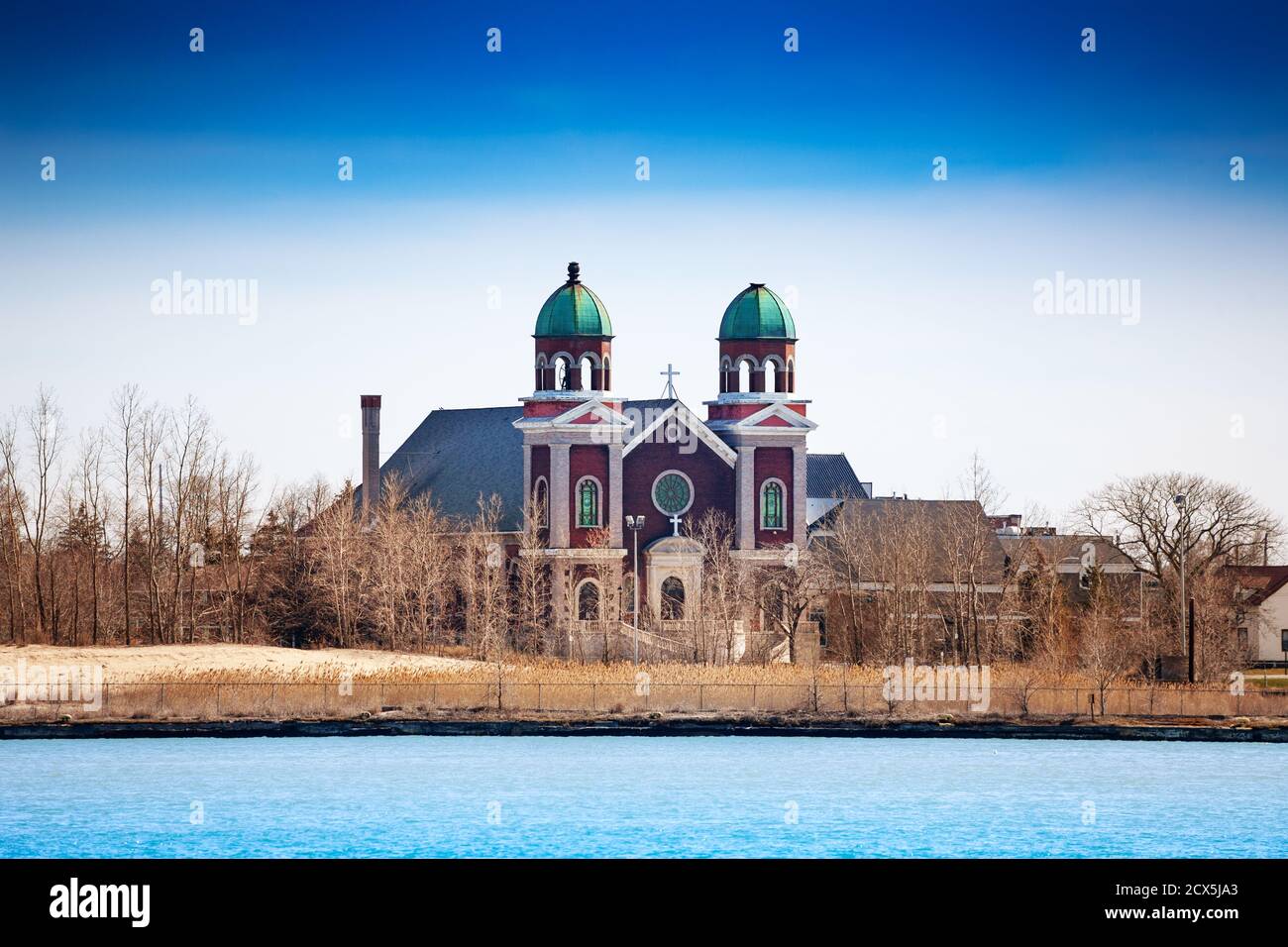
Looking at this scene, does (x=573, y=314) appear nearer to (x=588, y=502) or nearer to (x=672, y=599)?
(x=588, y=502)

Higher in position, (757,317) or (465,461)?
(757,317)

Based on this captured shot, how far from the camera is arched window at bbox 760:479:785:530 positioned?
83081 millimetres

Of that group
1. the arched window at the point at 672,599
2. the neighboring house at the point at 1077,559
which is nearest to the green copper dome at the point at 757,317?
the arched window at the point at 672,599

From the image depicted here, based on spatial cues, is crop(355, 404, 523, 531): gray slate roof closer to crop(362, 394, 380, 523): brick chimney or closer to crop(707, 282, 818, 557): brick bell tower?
crop(362, 394, 380, 523): brick chimney

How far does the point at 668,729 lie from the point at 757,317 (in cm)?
2775

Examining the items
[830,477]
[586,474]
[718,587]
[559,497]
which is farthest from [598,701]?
[830,477]

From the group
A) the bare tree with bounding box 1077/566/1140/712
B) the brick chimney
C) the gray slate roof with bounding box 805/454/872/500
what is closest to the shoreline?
the bare tree with bounding box 1077/566/1140/712

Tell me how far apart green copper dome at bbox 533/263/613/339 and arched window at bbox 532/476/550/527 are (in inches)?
217

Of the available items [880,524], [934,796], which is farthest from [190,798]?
[880,524]

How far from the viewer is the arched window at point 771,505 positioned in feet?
273

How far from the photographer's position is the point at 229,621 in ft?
274

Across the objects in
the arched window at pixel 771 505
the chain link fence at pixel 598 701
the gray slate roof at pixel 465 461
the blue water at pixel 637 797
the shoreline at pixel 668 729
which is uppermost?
the gray slate roof at pixel 465 461

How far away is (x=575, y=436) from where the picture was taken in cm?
8056

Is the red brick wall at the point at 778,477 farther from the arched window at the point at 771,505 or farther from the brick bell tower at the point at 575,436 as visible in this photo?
the brick bell tower at the point at 575,436
